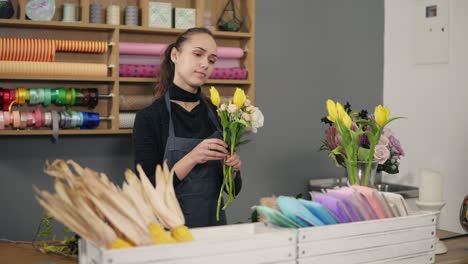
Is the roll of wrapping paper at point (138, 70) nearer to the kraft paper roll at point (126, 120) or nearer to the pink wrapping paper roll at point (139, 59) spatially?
the pink wrapping paper roll at point (139, 59)

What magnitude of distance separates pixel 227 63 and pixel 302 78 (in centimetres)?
64

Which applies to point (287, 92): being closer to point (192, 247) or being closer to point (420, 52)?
point (420, 52)

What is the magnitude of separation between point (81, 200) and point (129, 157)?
2562mm

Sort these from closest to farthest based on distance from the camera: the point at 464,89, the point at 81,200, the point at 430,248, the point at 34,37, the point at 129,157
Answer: the point at 81,200 < the point at 430,248 < the point at 34,37 < the point at 129,157 < the point at 464,89

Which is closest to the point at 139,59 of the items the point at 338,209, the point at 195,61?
the point at 195,61

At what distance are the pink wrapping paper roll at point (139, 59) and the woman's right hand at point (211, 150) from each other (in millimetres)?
1136

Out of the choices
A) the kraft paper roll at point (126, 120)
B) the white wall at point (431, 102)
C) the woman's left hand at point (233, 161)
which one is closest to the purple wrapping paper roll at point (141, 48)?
the kraft paper roll at point (126, 120)

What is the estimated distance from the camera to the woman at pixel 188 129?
3115 millimetres

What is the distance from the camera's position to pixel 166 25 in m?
3.85

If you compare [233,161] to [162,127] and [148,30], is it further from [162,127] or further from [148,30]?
[148,30]

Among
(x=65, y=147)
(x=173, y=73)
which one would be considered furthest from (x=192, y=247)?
(x=65, y=147)

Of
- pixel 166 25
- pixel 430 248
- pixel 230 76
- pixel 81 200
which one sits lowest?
pixel 430 248

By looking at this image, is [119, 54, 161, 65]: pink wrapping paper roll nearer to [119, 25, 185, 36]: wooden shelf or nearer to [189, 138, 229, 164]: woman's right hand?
[119, 25, 185, 36]: wooden shelf

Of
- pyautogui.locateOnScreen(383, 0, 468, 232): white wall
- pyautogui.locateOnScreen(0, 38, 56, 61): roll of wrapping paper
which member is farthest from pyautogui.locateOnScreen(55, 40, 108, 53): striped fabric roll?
pyautogui.locateOnScreen(383, 0, 468, 232): white wall
